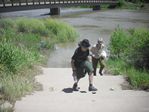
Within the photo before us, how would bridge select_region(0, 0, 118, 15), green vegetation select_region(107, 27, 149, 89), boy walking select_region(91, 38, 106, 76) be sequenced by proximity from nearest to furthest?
green vegetation select_region(107, 27, 149, 89), boy walking select_region(91, 38, 106, 76), bridge select_region(0, 0, 118, 15)

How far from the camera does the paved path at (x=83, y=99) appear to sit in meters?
7.38

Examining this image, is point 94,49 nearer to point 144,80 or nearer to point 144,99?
point 144,80

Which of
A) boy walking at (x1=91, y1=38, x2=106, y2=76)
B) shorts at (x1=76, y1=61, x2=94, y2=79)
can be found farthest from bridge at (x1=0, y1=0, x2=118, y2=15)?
shorts at (x1=76, y1=61, x2=94, y2=79)

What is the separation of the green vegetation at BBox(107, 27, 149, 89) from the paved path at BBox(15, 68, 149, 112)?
0.54 m

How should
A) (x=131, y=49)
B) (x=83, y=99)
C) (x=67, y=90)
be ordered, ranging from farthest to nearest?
1. (x=131, y=49)
2. (x=67, y=90)
3. (x=83, y=99)

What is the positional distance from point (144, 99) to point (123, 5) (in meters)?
→ 74.3

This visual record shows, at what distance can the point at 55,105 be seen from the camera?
Answer: 7.52m

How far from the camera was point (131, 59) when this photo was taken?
13.7 meters

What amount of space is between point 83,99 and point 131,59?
19.4 ft

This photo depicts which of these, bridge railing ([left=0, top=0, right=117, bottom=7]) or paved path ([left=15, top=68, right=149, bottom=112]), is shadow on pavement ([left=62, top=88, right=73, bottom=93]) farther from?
bridge railing ([left=0, top=0, right=117, bottom=7])

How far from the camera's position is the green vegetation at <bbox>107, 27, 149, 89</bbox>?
10109mm

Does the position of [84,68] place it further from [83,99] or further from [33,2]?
[33,2]

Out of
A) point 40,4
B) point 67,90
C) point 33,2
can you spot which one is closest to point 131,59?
point 67,90

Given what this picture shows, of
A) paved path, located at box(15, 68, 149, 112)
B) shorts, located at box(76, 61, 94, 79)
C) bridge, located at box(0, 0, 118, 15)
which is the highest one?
shorts, located at box(76, 61, 94, 79)
